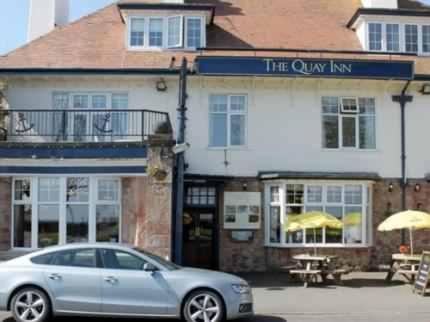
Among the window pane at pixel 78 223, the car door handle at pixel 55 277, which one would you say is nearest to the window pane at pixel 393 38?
the window pane at pixel 78 223

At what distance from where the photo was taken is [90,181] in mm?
17594

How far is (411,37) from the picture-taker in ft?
74.7

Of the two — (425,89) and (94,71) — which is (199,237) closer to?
(94,71)

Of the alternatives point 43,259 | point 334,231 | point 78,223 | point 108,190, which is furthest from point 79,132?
point 43,259

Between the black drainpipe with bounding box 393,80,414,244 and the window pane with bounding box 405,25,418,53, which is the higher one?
the window pane with bounding box 405,25,418,53

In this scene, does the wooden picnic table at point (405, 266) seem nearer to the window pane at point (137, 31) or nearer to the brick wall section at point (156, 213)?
the brick wall section at point (156, 213)

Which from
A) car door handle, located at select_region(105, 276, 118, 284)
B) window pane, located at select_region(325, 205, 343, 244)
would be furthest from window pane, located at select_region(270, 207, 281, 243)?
car door handle, located at select_region(105, 276, 118, 284)

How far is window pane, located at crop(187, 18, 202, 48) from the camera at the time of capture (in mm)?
22156

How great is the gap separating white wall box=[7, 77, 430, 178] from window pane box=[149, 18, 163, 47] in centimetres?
204

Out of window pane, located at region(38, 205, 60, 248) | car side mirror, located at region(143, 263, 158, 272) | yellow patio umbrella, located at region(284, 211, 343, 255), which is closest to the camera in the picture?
car side mirror, located at region(143, 263, 158, 272)

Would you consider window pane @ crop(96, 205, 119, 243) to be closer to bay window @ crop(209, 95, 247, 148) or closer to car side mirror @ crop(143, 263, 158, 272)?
bay window @ crop(209, 95, 247, 148)

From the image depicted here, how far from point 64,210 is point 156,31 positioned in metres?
7.73

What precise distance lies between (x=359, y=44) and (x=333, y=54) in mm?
1885

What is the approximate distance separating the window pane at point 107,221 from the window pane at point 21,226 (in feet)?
6.53
